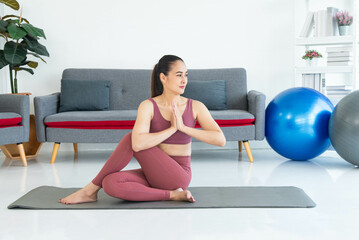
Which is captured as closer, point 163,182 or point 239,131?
point 163,182

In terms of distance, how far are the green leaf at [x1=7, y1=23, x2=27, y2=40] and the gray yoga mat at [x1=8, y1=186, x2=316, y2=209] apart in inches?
74.3

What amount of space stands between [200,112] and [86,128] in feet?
5.93

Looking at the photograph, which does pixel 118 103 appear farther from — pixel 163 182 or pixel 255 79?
pixel 163 182

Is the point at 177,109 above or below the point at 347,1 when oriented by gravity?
below

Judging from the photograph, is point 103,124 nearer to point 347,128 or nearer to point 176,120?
point 176,120

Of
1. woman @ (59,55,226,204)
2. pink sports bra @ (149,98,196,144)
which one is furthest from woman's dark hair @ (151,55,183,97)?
pink sports bra @ (149,98,196,144)

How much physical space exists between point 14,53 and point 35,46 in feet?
0.76

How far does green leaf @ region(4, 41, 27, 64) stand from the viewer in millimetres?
4340

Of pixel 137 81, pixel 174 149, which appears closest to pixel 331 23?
pixel 137 81

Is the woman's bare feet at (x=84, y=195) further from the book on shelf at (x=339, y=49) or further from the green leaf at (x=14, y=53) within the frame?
the book on shelf at (x=339, y=49)

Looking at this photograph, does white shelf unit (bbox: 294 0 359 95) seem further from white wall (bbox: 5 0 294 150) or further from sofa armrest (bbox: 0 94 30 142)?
sofa armrest (bbox: 0 94 30 142)

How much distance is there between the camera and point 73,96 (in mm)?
4461

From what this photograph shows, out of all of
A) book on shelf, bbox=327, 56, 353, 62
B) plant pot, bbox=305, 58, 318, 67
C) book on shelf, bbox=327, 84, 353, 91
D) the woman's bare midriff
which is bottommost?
the woman's bare midriff
